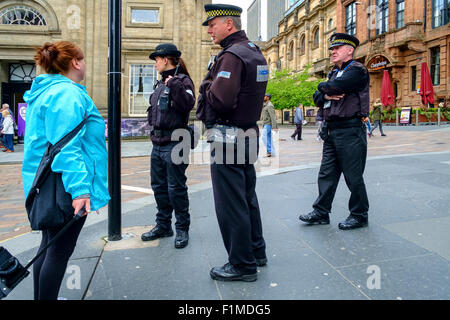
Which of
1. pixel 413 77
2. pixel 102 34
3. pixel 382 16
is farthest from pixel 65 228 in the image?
pixel 382 16

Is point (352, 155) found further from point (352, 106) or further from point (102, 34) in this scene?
point (102, 34)

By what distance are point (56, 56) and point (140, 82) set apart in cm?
1623

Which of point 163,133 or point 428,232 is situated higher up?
point 163,133

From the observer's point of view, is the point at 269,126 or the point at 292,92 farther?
the point at 292,92

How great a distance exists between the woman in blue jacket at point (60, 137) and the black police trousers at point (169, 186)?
130 centimetres

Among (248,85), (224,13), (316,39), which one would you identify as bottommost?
(248,85)

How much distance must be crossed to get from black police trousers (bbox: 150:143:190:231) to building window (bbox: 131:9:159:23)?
52.5 ft

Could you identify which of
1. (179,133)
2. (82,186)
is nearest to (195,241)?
(179,133)

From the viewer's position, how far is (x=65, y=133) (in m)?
2.04

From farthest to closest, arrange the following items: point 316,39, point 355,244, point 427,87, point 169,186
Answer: point 316,39, point 427,87, point 169,186, point 355,244

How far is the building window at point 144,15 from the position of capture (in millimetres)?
17688

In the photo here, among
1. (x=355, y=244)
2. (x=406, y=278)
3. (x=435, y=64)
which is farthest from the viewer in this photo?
(x=435, y=64)
